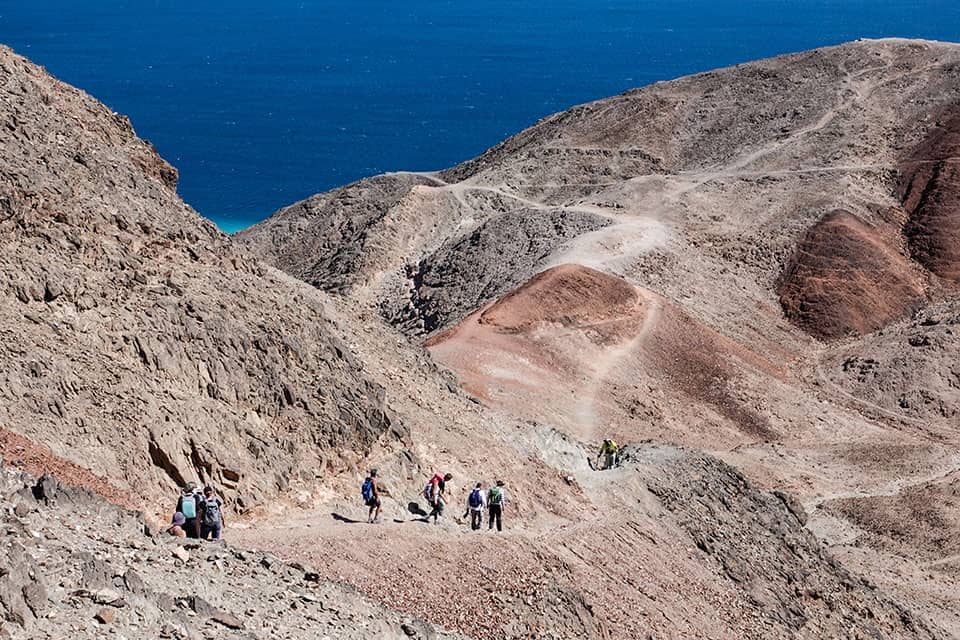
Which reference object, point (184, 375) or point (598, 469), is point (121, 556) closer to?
point (184, 375)

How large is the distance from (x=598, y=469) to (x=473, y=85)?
136886mm

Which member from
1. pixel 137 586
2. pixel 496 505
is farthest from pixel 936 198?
pixel 137 586

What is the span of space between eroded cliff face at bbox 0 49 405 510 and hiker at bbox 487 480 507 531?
9.50 feet

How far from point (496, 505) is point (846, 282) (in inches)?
1599

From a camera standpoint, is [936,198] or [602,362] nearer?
[602,362]

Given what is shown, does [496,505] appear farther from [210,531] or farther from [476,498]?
[210,531]

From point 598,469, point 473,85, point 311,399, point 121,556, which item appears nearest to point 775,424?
point 598,469

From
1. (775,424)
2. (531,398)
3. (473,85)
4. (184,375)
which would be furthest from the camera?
(473,85)

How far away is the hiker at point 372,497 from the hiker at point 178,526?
4.97 m

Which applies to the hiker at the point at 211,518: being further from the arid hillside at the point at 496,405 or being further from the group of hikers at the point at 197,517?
the arid hillside at the point at 496,405

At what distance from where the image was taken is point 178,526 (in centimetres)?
1875

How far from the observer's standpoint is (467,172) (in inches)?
3337

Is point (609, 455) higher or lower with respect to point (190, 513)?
higher

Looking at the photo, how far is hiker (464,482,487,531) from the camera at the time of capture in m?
25.2
